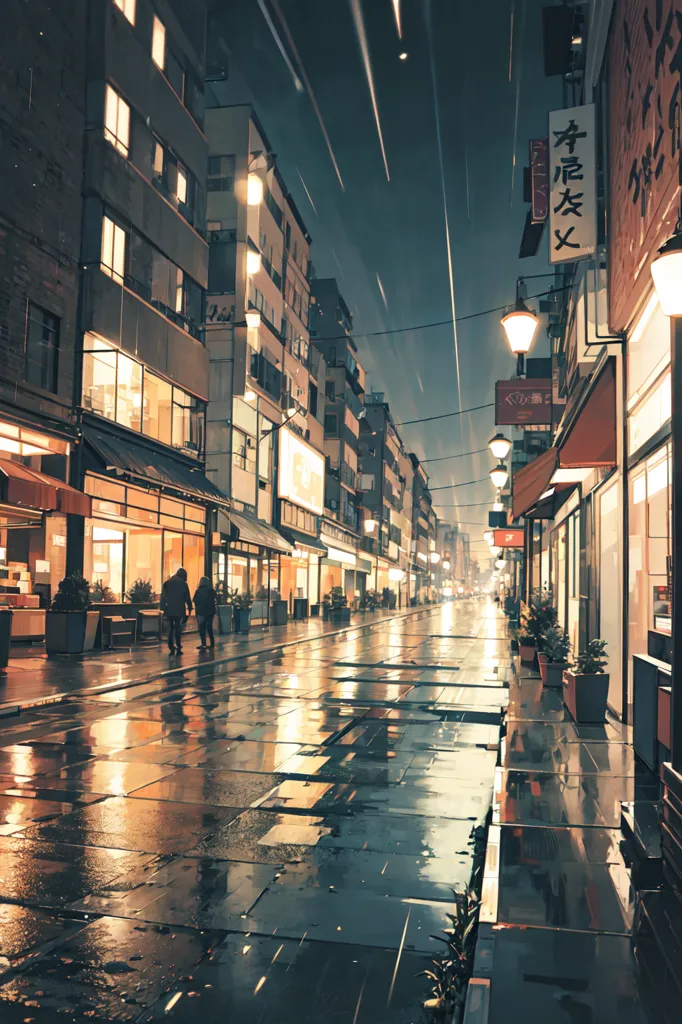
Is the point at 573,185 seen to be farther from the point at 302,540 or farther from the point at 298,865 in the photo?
the point at 302,540

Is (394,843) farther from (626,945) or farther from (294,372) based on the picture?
(294,372)

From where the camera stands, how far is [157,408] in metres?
30.5

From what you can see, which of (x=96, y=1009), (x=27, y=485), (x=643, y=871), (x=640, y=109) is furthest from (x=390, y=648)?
(x=96, y=1009)

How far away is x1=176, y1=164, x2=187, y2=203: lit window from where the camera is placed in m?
32.8

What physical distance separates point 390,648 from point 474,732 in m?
15.5

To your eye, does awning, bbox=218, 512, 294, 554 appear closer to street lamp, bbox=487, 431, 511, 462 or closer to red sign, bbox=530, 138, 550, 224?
street lamp, bbox=487, 431, 511, 462

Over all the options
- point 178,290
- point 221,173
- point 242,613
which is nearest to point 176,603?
point 242,613

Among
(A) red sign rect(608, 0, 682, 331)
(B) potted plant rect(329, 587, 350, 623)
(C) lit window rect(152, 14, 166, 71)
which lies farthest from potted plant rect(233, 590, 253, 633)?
(A) red sign rect(608, 0, 682, 331)

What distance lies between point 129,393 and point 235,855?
78.0 ft

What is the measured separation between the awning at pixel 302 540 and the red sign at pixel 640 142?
37.6 meters

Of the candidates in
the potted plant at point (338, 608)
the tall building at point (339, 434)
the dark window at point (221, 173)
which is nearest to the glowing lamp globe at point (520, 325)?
the dark window at point (221, 173)

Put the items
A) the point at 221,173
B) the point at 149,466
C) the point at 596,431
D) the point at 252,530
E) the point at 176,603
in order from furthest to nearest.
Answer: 1. the point at 221,173
2. the point at 252,530
3. the point at 149,466
4. the point at 176,603
5. the point at 596,431

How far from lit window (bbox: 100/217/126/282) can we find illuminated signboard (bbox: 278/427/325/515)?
19151 millimetres

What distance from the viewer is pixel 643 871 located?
5340 millimetres
